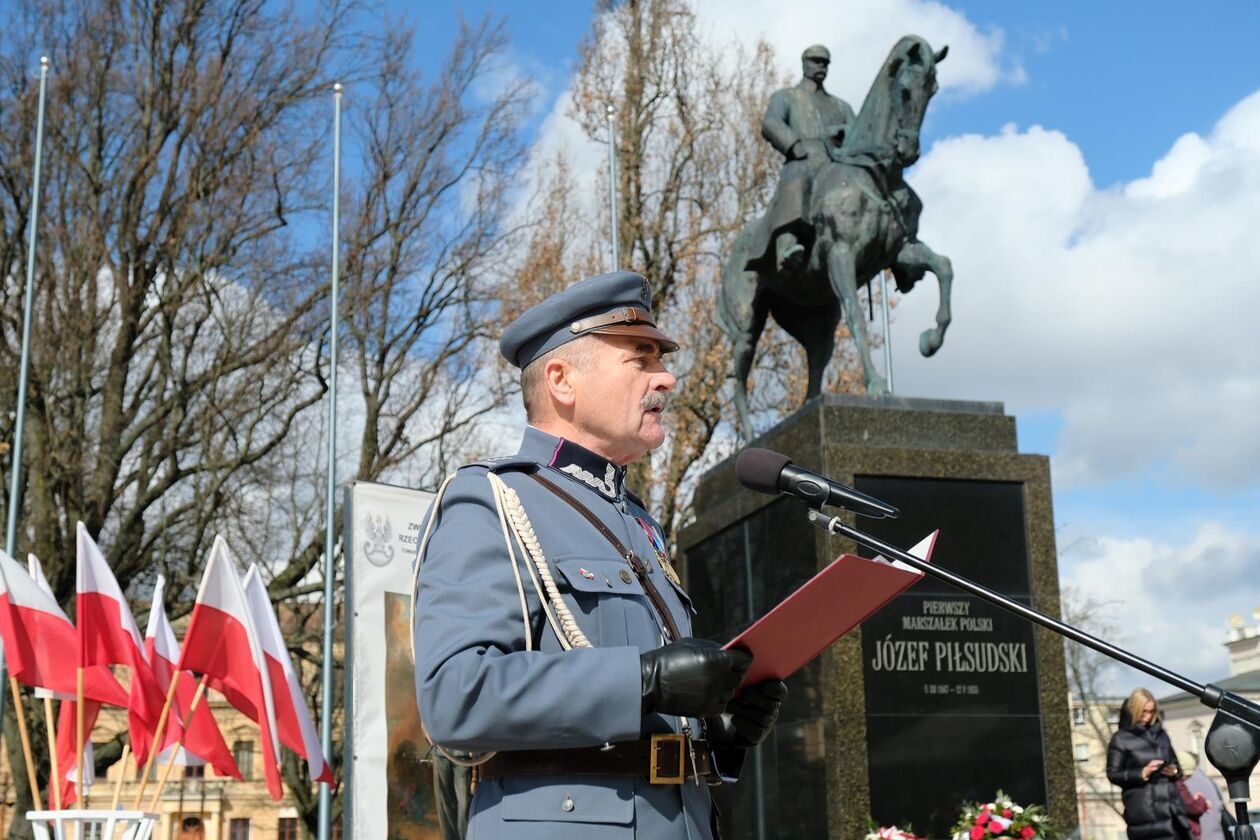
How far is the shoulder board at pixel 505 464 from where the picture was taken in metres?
2.68

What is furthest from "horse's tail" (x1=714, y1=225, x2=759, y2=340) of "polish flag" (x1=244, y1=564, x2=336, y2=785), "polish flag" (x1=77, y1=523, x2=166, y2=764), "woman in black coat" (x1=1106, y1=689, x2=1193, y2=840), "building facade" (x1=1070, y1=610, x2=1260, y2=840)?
"building facade" (x1=1070, y1=610, x2=1260, y2=840)

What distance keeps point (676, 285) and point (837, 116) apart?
12.8 meters

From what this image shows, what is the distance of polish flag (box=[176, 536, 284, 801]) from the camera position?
25.7 ft

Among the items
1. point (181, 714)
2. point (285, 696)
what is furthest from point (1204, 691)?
point (181, 714)

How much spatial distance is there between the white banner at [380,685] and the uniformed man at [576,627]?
4.83 metres

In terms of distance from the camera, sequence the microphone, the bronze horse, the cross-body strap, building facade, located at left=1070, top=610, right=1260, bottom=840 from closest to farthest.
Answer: the cross-body strap
the microphone
the bronze horse
building facade, located at left=1070, top=610, right=1260, bottom=840

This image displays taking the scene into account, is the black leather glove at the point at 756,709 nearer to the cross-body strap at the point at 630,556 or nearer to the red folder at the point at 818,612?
the red folder at the point at 818,612

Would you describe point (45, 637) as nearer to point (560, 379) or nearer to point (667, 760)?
point (560, 379)

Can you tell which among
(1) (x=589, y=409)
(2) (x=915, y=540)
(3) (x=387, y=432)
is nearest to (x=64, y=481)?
(3) (x=387, y=432)

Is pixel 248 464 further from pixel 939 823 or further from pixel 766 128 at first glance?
pixel 939 823

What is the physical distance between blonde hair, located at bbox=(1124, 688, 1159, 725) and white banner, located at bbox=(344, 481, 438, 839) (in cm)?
376

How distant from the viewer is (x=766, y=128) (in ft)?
34.6

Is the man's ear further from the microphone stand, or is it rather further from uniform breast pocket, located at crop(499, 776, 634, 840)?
uniform breast pocket, located at crop(499, 776, 634, 840)

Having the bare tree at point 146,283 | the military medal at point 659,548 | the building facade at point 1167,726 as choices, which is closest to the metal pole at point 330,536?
the bare tree at point 146,283
